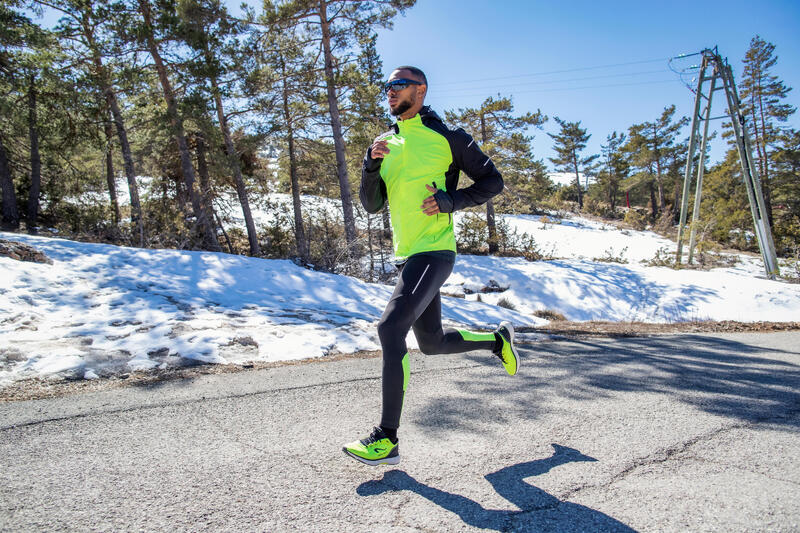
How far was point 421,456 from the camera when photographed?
2.25m

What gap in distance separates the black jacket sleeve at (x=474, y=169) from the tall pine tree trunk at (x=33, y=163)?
17.9m

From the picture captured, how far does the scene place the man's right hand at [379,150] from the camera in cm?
260

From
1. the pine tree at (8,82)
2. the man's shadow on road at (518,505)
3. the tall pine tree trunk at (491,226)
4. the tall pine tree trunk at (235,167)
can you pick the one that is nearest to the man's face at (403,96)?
the man's shadow on road at (518,505)

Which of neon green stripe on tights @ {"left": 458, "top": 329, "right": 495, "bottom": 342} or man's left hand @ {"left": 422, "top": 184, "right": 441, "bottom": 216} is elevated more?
man's left hand @ {"left": 422, "top": 184, "right": 441, "bottom": 216}

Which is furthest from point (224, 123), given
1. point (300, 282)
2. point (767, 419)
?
point (767, 419)

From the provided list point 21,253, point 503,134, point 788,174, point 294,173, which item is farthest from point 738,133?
point 788,174

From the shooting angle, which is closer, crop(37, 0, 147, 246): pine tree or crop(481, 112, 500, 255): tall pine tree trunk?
crop(37, 0, 147, 246): pine tree

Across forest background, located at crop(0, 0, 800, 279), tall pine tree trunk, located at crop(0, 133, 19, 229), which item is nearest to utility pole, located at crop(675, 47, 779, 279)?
forest background, located at crop(0, 0, 800, 279)

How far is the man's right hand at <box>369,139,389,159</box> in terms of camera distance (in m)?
2.60

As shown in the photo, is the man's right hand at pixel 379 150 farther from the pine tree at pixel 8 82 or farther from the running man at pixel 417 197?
the pine tree at pixel 8 82

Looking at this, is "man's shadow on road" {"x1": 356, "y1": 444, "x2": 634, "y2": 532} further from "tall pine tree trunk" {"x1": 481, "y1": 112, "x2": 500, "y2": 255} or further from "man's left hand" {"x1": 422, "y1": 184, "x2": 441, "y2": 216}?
"tall pine tree trunk" {"x1": 481, "y1": 112, "x2": 500, "y2": 255}

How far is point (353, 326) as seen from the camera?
579 centimetres

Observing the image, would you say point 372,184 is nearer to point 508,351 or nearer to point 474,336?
point 474,336

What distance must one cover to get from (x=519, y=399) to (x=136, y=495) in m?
2.36
